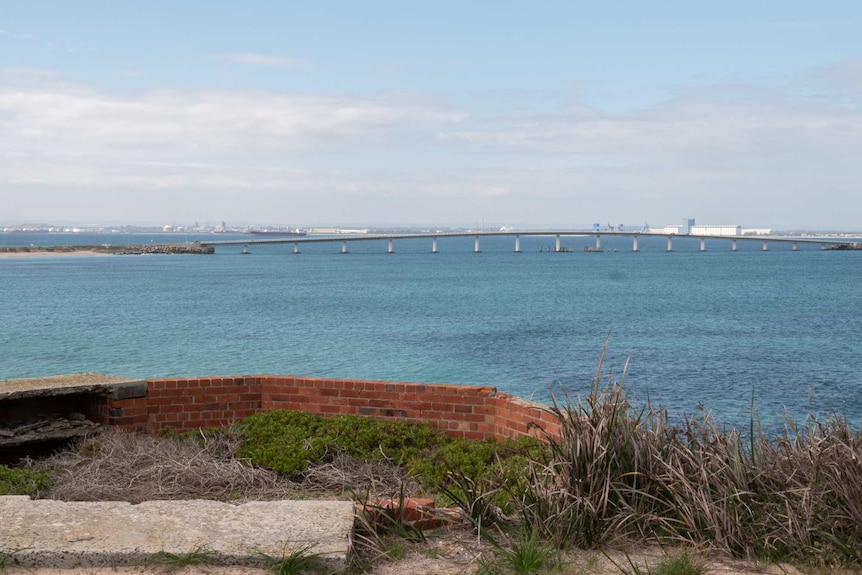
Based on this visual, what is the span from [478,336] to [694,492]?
103ft

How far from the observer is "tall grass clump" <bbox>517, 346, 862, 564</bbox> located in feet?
16.5

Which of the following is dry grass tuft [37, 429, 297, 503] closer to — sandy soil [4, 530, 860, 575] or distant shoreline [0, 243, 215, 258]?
sandy soil [4, 530, 860, 575]

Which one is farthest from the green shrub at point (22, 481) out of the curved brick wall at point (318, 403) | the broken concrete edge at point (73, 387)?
the curved brick wall at point (318, 403)

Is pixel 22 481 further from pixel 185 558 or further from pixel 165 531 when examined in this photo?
pixel 185 558

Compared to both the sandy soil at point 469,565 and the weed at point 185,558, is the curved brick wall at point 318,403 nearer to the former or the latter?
the sandy soil at point 469,565

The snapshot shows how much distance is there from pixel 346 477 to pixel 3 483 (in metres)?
2.70

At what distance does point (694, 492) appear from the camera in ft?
16.9

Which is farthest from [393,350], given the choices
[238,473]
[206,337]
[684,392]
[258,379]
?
[238,473]

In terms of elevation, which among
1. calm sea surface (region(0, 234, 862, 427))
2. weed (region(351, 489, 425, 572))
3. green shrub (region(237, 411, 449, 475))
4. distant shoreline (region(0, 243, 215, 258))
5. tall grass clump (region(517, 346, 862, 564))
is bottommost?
distant shoreline (region(0, 243, 215, 258))

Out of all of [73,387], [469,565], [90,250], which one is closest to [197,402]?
[73,387]

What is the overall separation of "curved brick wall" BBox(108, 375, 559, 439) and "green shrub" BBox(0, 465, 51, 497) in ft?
4.29

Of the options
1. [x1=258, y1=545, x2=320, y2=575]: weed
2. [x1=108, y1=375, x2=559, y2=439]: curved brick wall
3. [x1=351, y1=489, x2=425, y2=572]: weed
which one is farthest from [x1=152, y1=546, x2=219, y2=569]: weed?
[x1=108, y1=375, x2=559, y2=439]: curved brick wall

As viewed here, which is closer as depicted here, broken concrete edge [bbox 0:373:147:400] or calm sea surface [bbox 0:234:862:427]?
broken concrete edge [bbox 0:373:147:400]

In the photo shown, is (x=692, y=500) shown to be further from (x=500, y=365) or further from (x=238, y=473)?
(x=500, y=365)
